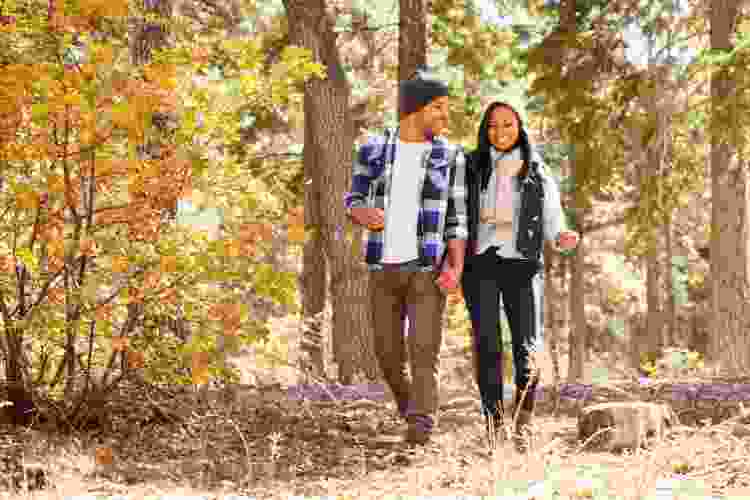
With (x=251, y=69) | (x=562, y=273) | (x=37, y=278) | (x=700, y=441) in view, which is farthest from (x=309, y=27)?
(x=562, y=273)

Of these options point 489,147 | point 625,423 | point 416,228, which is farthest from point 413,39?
point 625,423

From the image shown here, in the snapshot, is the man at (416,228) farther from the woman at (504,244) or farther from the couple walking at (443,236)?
the woman at (504,244)

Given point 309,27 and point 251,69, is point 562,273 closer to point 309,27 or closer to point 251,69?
point 309,27

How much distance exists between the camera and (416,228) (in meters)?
4.92

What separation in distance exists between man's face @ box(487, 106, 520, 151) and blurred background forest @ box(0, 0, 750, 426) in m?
1.07

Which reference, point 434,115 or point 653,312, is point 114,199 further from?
point 653,312

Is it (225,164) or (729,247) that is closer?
(225,164)

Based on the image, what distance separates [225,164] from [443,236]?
1214 mm

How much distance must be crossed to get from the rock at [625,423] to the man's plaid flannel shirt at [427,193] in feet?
4.19

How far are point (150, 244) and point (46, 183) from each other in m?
0.59

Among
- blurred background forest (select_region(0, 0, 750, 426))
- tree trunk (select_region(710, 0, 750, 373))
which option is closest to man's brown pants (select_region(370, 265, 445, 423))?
blurred background forest (select_region(0, 0, 750, 426))

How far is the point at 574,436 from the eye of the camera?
230 inches

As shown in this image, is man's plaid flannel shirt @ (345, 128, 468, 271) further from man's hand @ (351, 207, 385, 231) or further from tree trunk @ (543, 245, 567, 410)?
tree trunk @ (543, 245, 567, 410)

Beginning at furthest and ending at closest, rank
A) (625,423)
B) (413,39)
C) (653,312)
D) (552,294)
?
(552,294) < (653,312) < (413,39) < (625,423)
